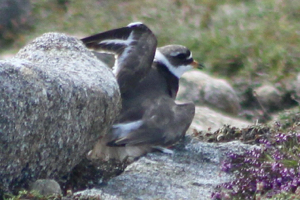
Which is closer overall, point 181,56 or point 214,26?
point 181,56

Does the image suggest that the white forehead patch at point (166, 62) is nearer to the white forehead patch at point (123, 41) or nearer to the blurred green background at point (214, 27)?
the white forehead patch at point (123, 41)

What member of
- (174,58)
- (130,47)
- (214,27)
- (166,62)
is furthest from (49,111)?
(214,27)

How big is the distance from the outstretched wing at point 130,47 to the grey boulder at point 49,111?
1.20m

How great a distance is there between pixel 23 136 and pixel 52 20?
761cm

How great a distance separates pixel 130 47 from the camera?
21.5 feet

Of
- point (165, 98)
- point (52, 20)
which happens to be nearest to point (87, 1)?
point (52, 20)

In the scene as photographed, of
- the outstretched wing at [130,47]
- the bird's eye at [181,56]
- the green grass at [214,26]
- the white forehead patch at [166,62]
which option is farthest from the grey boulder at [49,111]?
the green grass at [214,26]

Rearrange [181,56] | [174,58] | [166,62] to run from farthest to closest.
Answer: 1. [181,56]
2. [174,58]
3. [166,62]

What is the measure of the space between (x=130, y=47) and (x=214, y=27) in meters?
4.55

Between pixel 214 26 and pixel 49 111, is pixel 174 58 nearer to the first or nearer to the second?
pixel 49 111

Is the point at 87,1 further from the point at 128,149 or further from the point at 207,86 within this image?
the point at 128,149

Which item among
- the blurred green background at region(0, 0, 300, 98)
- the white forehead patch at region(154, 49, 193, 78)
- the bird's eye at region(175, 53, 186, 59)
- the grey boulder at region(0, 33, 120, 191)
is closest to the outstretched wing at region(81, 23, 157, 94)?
the white forehead patch at region(154, 49, 193, 78)

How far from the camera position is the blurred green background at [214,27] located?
9883 millimetres

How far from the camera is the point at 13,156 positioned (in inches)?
165
